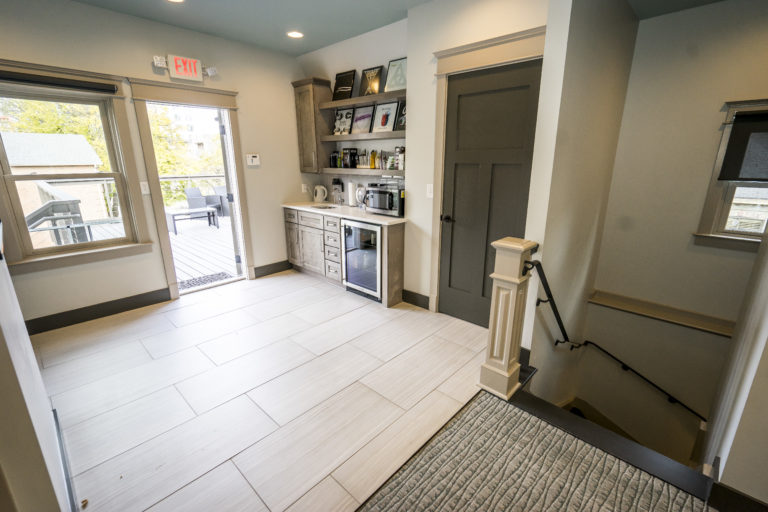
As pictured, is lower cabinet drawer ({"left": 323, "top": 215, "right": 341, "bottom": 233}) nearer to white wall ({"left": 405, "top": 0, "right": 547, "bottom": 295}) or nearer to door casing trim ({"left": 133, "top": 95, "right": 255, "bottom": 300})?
white wall ({"left": 405, "top": 0, "right": 547, "bottom": 295})

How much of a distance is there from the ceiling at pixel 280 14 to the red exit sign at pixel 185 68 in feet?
1.04

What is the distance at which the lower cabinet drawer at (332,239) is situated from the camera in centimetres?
389

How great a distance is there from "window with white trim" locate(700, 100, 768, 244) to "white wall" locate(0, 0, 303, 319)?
448 centimetres

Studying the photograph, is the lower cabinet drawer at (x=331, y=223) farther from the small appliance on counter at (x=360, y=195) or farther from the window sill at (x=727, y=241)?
the window sill at (x=727, y=241)

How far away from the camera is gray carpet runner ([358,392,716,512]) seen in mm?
1525

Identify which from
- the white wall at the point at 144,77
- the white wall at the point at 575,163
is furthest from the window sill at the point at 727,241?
the white wall at the point at 144,77

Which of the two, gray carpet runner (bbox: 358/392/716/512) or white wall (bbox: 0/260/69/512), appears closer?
white wall (bbox: 0/260/69/512)

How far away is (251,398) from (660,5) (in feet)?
14.0

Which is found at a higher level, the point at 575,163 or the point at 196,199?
the point at 575,163

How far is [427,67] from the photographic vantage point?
9.80ft

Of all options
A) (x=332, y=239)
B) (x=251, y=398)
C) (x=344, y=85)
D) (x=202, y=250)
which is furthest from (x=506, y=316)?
(x=202, y=250)

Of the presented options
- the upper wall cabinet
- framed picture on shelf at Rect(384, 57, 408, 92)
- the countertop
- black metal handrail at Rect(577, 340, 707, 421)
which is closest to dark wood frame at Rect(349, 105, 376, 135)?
framed picture on shelf at Rect(384, 57, 408, 92)

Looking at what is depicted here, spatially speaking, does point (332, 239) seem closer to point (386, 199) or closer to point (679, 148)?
point (386, 199)

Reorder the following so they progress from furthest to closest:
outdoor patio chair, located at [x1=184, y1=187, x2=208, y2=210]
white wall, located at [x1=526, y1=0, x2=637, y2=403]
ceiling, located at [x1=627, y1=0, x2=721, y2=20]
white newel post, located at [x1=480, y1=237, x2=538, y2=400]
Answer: outdoor patio chair, located at [x1=184, y1=187, x2=208, y2=210] → ceiling, located at [x1=627, y1=0, x2=721, y2=20] → white wall, located at [x1=526, y1=0, x2=637, y2=403] → white newel post, located at [x1=480, y1=237, x2=538, y2=400]
